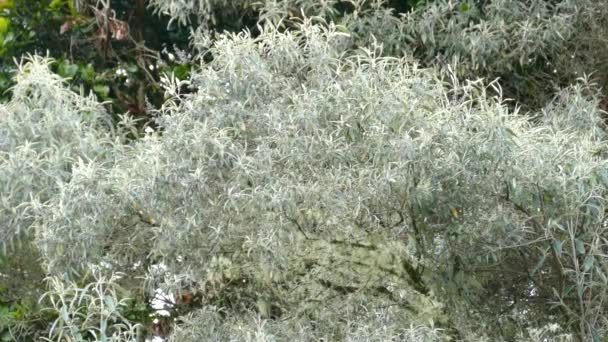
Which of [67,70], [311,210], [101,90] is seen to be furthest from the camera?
[101,90]

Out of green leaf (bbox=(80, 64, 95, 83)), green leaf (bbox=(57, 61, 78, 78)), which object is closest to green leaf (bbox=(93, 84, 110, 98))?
green leaf (bbox=(80, 64, 95, 83))

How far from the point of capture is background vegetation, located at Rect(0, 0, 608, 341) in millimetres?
4156

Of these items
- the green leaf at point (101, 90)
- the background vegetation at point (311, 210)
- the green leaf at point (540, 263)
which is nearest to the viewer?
the background vegetation at point (311, 210)

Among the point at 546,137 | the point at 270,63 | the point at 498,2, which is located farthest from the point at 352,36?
the point at 546,137

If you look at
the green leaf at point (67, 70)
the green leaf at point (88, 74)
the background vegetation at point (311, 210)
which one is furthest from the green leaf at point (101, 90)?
the background vegetation at point (311, 210)

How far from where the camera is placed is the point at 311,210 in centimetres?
416

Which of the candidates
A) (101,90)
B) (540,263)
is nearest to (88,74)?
(101,90)

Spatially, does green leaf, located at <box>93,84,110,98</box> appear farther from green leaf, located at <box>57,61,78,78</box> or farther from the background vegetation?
the background vegetation

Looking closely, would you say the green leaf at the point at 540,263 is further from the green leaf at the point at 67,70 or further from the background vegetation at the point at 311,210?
the green leaf at the point at 67,70

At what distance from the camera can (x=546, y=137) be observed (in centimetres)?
447

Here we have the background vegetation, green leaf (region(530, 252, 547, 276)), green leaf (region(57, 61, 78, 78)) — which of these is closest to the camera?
the background vegetation

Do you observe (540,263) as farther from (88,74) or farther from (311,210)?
(88,74)

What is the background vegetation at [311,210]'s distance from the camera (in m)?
4.16

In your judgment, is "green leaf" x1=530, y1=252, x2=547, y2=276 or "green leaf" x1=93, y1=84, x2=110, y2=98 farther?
"green leaf" x1=93, y1=84, x2=110, y2=98
